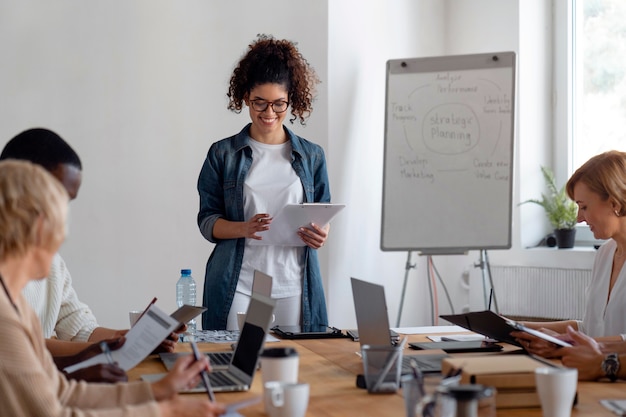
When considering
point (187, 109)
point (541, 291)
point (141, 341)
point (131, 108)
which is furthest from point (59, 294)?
point (541, 291)

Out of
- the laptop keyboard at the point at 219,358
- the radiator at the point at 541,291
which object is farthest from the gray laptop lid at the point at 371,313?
the radiator at the point at 541,291

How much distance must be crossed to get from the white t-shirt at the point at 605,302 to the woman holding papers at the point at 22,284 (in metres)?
1.55

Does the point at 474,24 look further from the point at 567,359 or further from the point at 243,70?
the point at 567,359

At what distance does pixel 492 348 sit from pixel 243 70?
5.25ft

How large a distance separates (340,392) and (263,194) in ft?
4.99

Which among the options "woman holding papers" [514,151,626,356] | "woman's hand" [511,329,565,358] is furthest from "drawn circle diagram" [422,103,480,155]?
"woman's hand" [511,329,565,358]

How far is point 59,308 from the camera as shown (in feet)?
8.12

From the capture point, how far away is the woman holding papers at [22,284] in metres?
1.40

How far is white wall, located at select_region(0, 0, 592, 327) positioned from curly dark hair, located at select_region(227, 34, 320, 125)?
1036 mm

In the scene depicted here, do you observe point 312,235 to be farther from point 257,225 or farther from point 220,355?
point 220,355

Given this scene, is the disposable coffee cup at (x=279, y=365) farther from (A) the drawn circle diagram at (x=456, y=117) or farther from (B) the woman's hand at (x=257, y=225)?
(A) the drawn circle diagram at (x=456, y=117)

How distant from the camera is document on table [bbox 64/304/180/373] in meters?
2.00

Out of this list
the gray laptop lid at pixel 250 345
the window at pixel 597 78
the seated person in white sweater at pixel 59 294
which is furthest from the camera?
the window at pixel 597 78

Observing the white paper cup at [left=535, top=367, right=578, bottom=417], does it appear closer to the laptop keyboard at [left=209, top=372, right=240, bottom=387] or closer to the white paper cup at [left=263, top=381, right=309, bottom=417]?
Answer: the white paper cup at [left=263, top=381, right=309, bottom=417]
